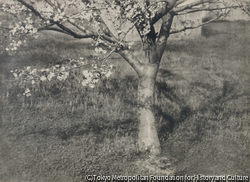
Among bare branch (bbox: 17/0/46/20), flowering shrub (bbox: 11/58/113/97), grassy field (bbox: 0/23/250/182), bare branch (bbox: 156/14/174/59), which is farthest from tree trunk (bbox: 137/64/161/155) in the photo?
bare branch (bbox: 17/0/46/20)

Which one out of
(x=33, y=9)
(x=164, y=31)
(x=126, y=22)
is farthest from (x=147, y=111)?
(x=33, y=9)

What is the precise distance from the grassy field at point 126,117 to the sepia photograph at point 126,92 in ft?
0.06

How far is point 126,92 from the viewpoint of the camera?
400cm

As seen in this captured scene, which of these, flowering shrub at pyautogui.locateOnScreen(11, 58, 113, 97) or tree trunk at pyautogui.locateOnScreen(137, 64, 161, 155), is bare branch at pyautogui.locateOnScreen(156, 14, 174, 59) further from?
flowering shrub at pyautogui.locateOnScreen(11, 58, 113, 97)

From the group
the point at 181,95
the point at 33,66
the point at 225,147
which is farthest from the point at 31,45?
the point at 225,147

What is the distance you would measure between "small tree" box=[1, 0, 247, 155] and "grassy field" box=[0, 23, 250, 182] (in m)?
0.29

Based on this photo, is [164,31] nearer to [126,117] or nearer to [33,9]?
[126,117]

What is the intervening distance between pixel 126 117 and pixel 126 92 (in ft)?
1.69

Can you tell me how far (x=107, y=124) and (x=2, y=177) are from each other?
2025mm

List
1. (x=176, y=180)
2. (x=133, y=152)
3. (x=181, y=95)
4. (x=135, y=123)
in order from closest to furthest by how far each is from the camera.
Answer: (x=176, y=180)
(x=133, y=152)
(x=135, y=123)
(x=181, y=95)

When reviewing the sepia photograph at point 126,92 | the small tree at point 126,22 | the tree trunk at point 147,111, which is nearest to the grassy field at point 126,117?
the sepia photograph at point 126,92

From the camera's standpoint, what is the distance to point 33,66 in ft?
11.9

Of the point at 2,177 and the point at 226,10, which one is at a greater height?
the point at 226,10

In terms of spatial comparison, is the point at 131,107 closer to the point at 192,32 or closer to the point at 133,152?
the point at 133,152
